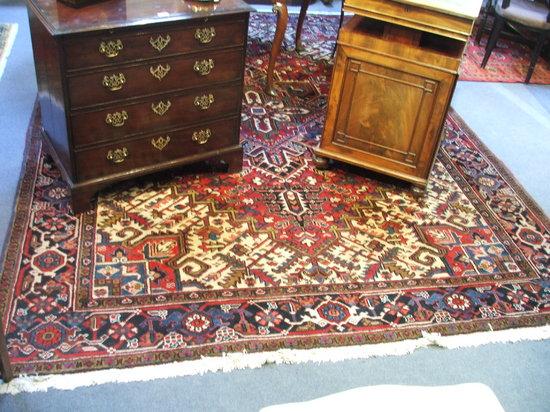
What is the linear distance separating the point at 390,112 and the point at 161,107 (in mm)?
1137

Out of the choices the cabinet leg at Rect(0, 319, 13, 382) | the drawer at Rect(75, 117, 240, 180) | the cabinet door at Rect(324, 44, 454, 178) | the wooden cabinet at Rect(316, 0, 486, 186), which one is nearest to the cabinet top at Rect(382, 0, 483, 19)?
the wooden cabinet at Rect(316, 0, 486, 186)

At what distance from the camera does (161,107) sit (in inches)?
108

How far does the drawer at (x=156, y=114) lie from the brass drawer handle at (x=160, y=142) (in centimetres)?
6

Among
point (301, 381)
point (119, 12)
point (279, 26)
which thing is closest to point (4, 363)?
point (301, 381)

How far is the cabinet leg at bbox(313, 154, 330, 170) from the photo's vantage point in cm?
329

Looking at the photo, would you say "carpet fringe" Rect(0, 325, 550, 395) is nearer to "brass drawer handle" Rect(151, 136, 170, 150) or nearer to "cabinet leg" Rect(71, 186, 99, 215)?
"cabinet leg" Rect(71, 186, 99, 215)

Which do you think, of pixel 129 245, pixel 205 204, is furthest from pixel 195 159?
pixel 129 245

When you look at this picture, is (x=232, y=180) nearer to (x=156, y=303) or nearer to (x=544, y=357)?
(x=156, y=303)

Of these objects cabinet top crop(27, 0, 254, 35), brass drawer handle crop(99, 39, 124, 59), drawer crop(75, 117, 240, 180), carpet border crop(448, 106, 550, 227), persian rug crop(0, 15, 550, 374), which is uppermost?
cabinet top crop(27, 0, 254, 35)

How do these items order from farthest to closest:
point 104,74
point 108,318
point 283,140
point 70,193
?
point 283,140
point 70,193
point 104,74
point 108,318

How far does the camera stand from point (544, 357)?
2389 millimetres

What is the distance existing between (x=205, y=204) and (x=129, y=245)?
1.51 feet

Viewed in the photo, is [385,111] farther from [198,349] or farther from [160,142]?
[198,349]

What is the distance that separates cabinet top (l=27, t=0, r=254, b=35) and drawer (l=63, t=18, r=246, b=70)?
4cm
